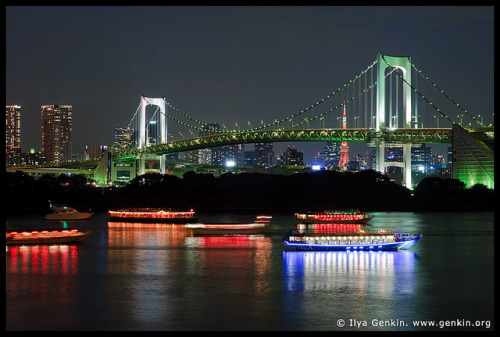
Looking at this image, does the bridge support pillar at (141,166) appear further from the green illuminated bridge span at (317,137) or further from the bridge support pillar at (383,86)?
the bridge support pillar at (383,86)

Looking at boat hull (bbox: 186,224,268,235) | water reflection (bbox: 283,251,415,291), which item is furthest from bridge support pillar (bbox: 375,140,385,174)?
water reflection (bbox: 283,251,415,291)

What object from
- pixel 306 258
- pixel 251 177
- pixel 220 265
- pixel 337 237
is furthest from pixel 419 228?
pixel 251 177

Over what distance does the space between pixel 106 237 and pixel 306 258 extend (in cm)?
950

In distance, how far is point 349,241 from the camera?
2272cm

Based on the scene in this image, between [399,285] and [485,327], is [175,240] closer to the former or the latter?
[399,285]

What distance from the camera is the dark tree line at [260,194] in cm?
4531

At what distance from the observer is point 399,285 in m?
16.6

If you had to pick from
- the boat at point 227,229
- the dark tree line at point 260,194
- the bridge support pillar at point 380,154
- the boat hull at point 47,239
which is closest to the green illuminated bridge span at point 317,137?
the bridge support pillar at point 380,154

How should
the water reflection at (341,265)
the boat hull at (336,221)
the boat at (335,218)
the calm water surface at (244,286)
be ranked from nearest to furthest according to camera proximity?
1. the calm water surface at (244,286)
2. the water reflection at (341,265)
3. the boat hull at (336,221)
4. the boat at (335,218)

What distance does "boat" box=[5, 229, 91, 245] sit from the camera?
2448cm

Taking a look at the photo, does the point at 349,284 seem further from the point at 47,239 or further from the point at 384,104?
the point at 384,104

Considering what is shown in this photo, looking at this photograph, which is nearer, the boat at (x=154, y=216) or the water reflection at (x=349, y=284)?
the water reflection at (x=349, y=284)

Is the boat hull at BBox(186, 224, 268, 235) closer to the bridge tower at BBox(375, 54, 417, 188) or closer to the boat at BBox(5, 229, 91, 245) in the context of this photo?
the boat at BBox(5, 229, 91, 245)

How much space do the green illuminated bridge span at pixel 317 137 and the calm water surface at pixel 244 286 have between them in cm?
1857
